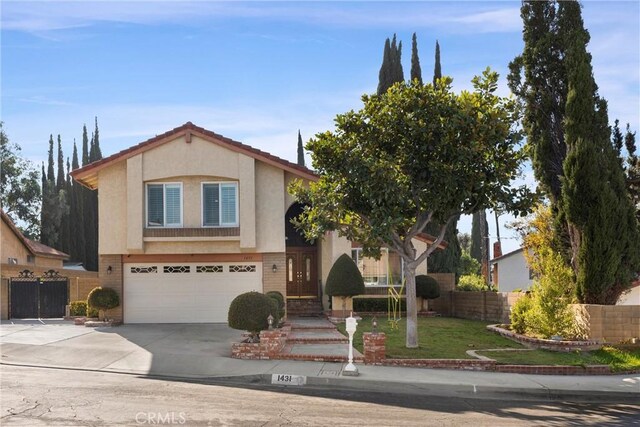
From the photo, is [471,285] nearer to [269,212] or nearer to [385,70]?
[269,212]

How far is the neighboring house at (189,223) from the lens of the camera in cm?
2430

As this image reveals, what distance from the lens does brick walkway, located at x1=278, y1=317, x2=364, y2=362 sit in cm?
1631

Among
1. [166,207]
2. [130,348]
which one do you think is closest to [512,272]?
[166,207]

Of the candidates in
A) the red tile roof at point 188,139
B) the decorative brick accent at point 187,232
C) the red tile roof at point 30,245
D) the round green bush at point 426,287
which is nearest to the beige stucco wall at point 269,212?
the red tile roof at point 188,139

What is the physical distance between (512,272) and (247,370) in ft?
115

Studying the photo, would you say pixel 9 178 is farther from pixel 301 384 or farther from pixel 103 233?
pixel 301 384

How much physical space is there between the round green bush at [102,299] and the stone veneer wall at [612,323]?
15557mm

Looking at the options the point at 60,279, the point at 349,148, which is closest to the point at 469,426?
the point at 349,148

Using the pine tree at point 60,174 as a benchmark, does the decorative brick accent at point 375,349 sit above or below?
Result: below

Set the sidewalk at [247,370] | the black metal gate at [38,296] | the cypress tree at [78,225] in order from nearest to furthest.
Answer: the sidewalk at [247,370], the black metal gate at [38,296], the cypress tree at [78,225]

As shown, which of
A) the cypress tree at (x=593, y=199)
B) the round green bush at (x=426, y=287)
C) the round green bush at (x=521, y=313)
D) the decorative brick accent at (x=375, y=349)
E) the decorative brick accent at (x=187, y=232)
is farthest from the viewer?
the round green bush at (x=426, y=287)

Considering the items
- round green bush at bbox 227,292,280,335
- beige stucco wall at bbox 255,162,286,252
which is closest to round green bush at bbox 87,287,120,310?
beige stucco wall at bbox 255,162,286,252

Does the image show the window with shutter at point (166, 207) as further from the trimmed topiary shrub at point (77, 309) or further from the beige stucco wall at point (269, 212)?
the trimmed topiary shrub at point (77, 309)

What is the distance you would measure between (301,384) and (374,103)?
294 inches
